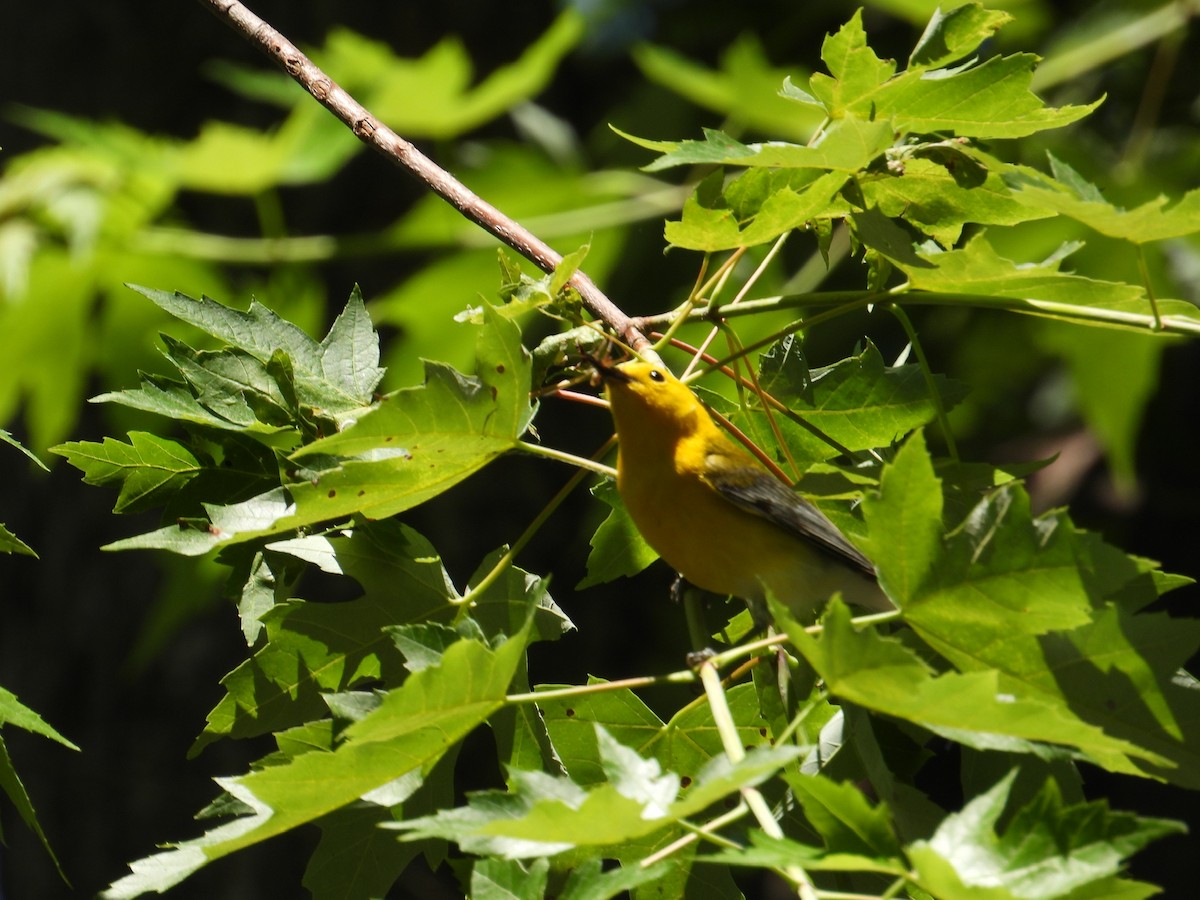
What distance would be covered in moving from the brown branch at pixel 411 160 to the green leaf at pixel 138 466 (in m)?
0.50

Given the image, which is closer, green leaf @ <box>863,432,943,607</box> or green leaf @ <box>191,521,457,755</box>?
green leaf @ <box>863,432,943,607</box>

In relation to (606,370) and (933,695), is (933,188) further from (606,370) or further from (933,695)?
(933,695)

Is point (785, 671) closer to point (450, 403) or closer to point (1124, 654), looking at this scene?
point (1124, 654)

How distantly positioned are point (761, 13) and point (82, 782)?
4.22 metres

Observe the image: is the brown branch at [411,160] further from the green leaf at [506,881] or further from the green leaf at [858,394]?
the green leaf at [506,881]

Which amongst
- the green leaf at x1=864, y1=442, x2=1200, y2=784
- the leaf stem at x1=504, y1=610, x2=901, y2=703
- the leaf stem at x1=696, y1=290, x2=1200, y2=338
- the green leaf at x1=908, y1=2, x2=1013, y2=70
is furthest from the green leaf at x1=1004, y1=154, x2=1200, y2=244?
the leaf stem at x1=504, y1=610, x2=901, y2=703

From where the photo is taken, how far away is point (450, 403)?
4.17ft

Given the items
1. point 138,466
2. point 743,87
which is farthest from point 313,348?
point 743,87

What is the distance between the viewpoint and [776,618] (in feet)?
3.40

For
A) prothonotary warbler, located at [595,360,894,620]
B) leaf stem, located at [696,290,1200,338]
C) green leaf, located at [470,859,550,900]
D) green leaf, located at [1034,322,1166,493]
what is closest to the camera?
green leaf, located at [470,859,550,900]

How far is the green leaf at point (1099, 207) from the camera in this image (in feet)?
4.08

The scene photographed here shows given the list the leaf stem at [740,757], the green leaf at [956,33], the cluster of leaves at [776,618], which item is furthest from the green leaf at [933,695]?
the green leaf at [956,33]

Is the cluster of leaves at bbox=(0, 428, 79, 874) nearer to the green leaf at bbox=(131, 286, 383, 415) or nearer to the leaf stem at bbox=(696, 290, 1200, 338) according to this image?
the green leaf at bbox=(131, 286, 383, 415)

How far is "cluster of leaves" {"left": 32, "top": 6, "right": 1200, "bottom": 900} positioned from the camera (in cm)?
101
